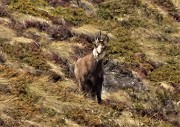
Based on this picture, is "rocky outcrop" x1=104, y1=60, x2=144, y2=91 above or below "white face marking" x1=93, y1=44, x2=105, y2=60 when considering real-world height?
below

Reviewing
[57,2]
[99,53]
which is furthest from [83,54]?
[57,2]

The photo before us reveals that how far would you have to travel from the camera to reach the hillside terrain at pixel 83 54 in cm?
1402

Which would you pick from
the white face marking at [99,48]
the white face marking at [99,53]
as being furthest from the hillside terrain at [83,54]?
the white face marking at [99,48]

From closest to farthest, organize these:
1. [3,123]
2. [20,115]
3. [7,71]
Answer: [3,123] → [20,115] → [7,71]

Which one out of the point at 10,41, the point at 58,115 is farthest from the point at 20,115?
the point at 10,41

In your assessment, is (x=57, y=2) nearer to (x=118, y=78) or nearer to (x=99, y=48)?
(x=118, y=78)

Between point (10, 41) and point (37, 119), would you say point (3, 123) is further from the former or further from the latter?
point (10, 41)

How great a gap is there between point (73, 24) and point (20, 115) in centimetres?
1459

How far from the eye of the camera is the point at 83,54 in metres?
23.2

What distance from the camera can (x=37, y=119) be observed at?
12.7 metres

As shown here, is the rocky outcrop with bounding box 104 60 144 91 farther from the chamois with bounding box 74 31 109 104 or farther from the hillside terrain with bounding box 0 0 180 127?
the chamois with bounding box 74 31 109 104

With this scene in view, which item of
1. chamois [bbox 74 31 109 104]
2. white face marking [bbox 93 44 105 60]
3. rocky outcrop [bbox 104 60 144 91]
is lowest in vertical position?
rocky outcrop [bbox 104 60 144 91]

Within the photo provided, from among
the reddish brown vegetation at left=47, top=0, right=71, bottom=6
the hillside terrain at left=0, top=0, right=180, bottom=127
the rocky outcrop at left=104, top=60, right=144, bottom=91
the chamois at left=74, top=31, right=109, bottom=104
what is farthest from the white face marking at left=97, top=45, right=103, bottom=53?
the reddish brown vegetation at left=47, top=0, right=71, bottom=6

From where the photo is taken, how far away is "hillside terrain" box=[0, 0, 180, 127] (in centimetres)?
1402
